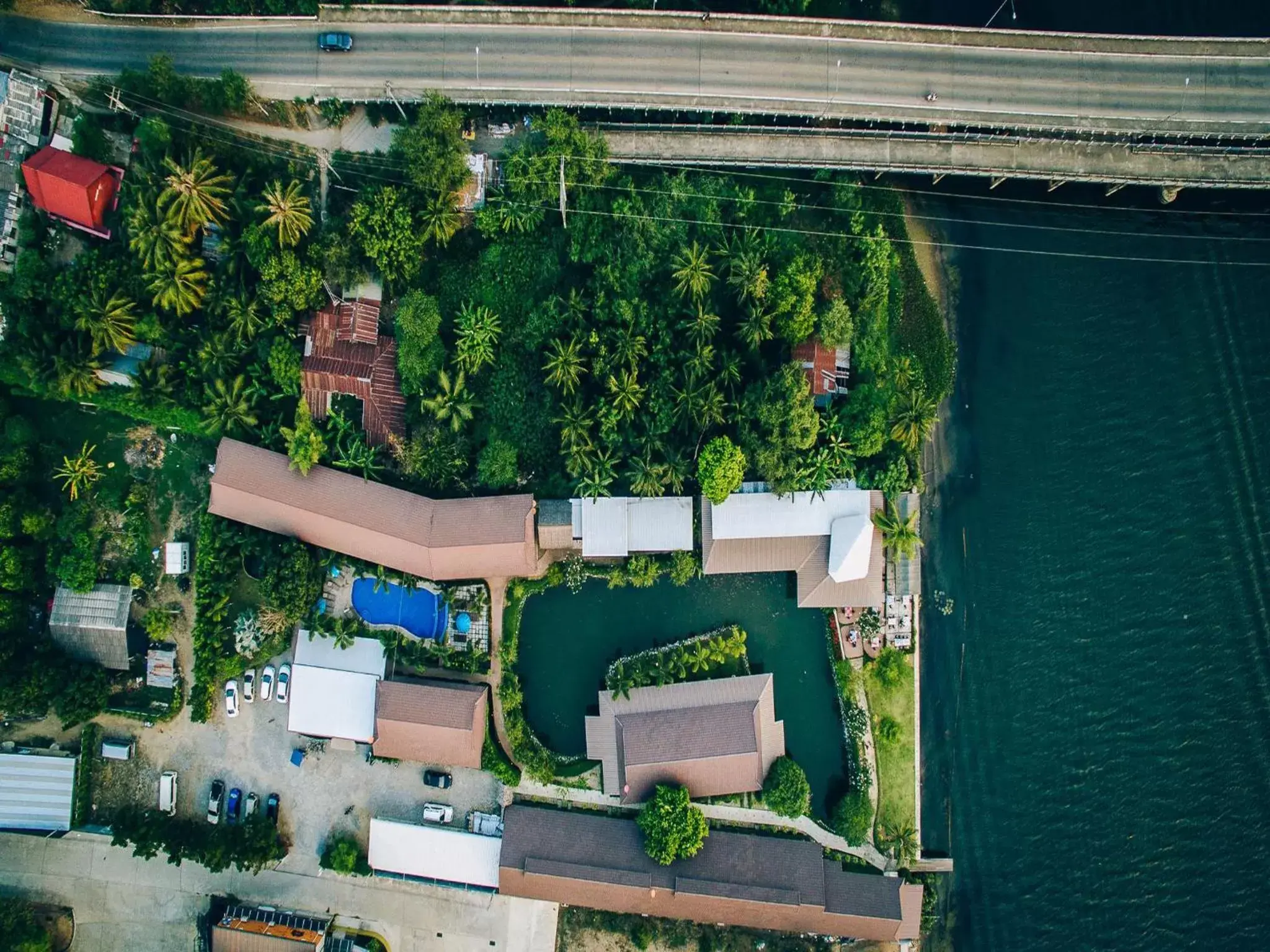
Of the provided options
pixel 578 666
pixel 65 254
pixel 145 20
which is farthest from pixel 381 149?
pixel 578 666

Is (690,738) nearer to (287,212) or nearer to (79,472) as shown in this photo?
(287,212)

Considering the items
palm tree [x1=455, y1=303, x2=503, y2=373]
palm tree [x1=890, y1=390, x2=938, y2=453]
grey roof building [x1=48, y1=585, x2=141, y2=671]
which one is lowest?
grey roof building [x1=48, y1=585, x2=141, y2=671]

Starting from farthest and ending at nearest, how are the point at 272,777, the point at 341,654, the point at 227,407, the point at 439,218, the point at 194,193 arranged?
the point at 272,777 → the point at 341,654 → the point at 227,407 → the point at 439,218 → the point at 194,193

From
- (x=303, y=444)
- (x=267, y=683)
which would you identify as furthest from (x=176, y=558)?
(x=303, y=444)

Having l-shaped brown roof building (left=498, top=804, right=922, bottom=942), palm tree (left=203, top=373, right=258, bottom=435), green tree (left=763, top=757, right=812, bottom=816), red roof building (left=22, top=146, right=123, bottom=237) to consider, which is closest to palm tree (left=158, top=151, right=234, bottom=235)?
red roof building (left=22, top=146, right=123, bottom=237)

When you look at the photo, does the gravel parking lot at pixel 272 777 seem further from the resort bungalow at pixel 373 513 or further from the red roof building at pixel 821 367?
the red roof building at pixel 821 367

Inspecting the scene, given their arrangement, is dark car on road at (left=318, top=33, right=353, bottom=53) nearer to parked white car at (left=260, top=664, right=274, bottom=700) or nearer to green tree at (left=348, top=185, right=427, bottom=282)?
green tree at (left=348, top=185, right=427, bottom=282)
